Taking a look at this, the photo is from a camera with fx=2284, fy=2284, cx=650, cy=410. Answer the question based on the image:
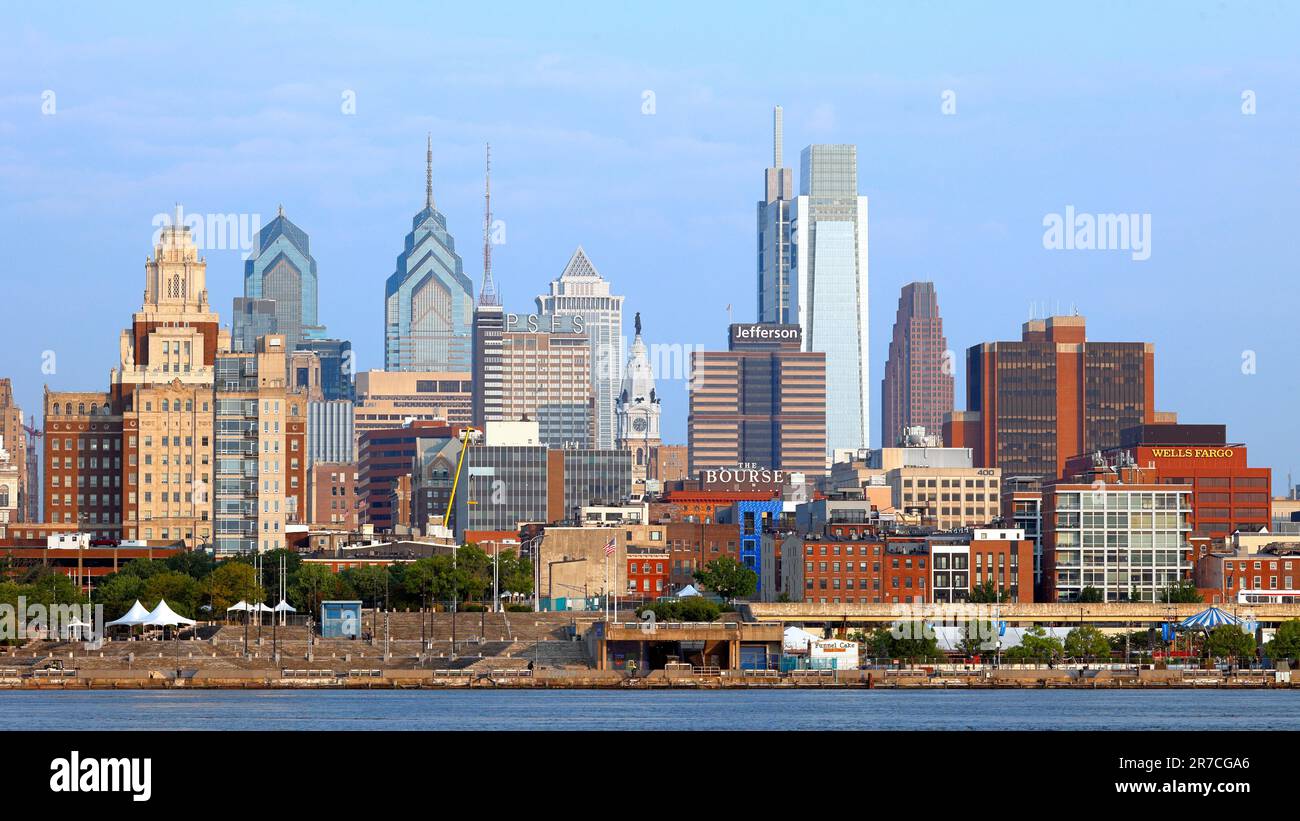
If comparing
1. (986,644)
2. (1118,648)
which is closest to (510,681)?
(986,644)

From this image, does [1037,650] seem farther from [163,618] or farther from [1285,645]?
[163,618]

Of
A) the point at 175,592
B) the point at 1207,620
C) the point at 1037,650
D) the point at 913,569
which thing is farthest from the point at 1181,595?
the point at 175,592

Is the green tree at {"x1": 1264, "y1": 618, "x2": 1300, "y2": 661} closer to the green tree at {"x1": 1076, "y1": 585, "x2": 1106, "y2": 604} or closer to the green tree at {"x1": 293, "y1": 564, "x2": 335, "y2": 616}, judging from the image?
the green tree at {"x1": 1076, "y1": 585, "x2": 1106, "y2": 604}

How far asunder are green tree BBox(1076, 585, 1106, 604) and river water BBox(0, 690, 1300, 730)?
169ft

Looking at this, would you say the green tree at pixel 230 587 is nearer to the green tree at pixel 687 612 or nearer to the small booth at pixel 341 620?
the small booth at pixel 341 620

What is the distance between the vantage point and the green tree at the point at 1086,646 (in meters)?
158

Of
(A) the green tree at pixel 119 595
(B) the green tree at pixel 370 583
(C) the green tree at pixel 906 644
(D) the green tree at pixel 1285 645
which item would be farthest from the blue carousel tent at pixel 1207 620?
(A) the green tree at pixel 119 595

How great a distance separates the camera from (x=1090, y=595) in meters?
191

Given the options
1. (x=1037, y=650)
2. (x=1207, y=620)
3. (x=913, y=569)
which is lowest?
(x=1037, y=650)

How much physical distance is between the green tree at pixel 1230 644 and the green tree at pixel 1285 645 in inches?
53.6

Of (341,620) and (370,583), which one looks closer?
(341,620)

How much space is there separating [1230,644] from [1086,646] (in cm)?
1012
